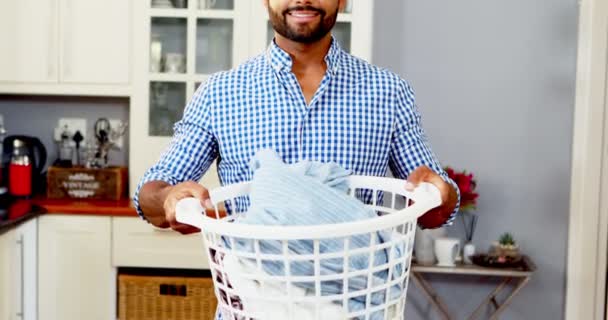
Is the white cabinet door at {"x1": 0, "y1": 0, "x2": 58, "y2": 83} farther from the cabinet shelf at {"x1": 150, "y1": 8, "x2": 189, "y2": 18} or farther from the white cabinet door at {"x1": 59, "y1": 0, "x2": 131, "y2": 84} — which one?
the cabinet shelf at {"x1": 150, "y1": 8, "x2": 189, "y2": 18}

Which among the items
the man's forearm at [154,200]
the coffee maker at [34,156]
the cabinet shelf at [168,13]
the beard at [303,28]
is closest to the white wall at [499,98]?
the cabinet shelf at [168,13]

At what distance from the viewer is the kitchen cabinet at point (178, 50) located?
10.1 feet

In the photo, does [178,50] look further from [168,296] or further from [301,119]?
[301,119]

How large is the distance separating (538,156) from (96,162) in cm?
185

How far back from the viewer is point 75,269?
2.97m

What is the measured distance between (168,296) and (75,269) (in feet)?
1.23

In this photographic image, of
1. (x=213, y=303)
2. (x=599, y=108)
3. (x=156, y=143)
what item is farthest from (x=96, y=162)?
(x=599, y=108)

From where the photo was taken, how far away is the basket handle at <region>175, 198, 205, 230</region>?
0.88 meters

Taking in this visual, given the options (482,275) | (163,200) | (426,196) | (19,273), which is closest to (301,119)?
(163,200)

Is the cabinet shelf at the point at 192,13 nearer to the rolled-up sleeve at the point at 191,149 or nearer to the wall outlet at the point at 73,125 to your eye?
the wall outlet at the point at 73,125

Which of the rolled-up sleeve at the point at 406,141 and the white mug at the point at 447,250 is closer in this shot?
the rolled-up sleeve at the point at 406,141

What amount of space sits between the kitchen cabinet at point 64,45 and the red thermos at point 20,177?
29cm

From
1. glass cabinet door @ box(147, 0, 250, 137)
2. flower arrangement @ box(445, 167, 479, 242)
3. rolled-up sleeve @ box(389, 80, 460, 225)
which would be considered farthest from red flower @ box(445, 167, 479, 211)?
rolled-up sleeve @ box(389, 80, 460, 225)

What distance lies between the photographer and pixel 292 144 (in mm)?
1367
